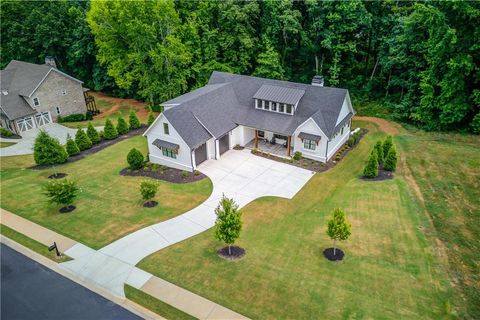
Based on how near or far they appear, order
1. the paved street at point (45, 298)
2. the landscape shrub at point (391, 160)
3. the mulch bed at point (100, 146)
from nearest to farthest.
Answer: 1. the paved street at point (45, 298)
2. the landscape shrub at point (391, 160)
3. the mulch bed at point (100, 146)

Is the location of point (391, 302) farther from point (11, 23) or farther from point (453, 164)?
point (11, 23)

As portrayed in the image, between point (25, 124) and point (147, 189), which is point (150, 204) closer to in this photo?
point (147, 189)

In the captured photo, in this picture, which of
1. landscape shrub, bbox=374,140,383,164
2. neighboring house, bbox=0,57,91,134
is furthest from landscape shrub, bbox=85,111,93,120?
landscape shrub, bbox=374,140,383,164

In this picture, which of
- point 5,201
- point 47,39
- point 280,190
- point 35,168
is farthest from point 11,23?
point 280,190

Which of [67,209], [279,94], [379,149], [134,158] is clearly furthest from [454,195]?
[67,209]

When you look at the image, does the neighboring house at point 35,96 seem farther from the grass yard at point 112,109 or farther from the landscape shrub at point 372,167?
the landscape shrub at point 372,167

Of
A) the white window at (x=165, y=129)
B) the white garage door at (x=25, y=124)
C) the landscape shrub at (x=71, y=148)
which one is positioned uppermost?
the white window at (x=165, y=129)

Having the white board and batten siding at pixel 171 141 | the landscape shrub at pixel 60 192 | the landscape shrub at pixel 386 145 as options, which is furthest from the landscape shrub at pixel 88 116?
the landscape shrub at pixel 386 145
